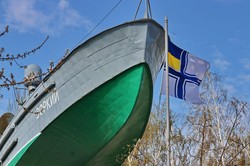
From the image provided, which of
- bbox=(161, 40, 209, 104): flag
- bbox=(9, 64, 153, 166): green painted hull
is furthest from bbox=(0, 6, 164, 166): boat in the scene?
bbox=(161, 40, 209, 104): flag

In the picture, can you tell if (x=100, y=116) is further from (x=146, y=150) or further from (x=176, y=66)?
(x=146, y=150)

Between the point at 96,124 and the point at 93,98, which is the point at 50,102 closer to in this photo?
the point at 93,98

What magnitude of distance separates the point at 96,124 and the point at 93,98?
0.65 m

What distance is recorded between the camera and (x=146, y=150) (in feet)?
50.2

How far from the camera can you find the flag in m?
8.16

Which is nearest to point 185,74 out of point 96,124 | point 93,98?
point 93,98

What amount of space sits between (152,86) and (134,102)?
628 millimetres

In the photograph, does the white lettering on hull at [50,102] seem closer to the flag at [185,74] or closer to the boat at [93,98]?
the boat at [93,98]

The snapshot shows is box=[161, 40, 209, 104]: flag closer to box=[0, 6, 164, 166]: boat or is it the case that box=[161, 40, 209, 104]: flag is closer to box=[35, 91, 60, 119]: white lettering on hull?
box=[0, 6, 164, 166]: boat

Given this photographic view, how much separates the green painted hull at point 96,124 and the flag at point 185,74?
600 mm

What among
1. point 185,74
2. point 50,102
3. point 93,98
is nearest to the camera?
point 185,74

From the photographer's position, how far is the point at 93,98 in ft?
28.6

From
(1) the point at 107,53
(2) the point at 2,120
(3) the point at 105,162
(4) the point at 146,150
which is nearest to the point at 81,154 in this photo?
(3) the point at 105,162

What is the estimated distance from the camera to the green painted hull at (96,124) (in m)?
8.66
